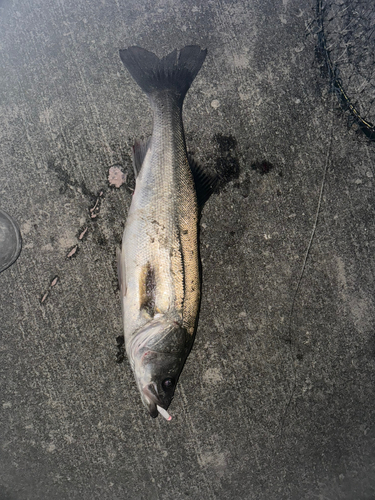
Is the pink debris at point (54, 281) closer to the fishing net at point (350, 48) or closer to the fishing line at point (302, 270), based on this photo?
the fishing line at point (302, 270)

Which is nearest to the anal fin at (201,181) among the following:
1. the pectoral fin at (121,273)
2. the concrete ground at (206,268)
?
the concrete ground at (206,268)

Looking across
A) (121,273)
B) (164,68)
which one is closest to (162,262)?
(121,273)

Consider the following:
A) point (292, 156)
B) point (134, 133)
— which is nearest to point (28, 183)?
point (134, 133)

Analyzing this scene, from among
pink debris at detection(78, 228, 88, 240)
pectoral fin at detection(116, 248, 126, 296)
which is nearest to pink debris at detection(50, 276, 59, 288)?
pink debris at detection(78, 228, 88, 240)

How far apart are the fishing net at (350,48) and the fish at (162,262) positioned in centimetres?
166

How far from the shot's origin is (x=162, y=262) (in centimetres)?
244

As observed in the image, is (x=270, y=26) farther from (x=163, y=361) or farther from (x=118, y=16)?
(x=163, y=361)

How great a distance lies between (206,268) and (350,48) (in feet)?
8.27

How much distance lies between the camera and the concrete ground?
113 inches

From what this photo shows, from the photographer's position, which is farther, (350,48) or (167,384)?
(350,48)

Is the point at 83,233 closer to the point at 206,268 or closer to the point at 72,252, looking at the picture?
the point at 72,252

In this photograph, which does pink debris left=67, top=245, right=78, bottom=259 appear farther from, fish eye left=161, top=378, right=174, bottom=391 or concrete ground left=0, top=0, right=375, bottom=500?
fish eye left=161, top=378, right=174, bottom=391

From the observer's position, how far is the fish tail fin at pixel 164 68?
2857 millimetres

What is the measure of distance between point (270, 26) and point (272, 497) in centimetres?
433
